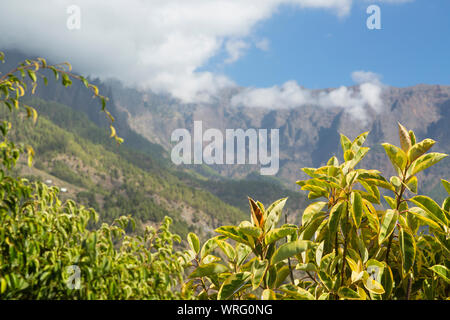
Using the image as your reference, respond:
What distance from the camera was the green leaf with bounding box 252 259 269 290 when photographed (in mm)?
2172

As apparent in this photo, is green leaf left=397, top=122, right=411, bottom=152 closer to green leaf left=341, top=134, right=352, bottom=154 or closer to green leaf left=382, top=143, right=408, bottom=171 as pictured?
green leaf left=382, top=143, right=408, bottom=171

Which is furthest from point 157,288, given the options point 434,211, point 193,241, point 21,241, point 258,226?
point 434,211

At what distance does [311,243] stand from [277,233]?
0.74 ft

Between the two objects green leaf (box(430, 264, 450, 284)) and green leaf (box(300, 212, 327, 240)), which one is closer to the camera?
green leaf (box(430, 264, 450, 284))

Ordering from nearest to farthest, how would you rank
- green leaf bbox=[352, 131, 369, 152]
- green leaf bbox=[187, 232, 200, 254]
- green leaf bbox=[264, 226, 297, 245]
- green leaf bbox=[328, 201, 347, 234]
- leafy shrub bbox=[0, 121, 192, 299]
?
1. green leaf bbox=[264, 226, 297, 245]
2. green leaf bbox=[328, 201, 347, 234]
3. leafy shrub bbox=[0, 121, 192, 299]
4. green leaf bbox=[352, 131, 369, 152]
5. green leaf bbox=[187, 232, 200, 254]

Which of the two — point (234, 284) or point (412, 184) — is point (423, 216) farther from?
point (234, 284)

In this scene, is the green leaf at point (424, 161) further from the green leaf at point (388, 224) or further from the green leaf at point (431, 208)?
the green leaf at point (388, 224)

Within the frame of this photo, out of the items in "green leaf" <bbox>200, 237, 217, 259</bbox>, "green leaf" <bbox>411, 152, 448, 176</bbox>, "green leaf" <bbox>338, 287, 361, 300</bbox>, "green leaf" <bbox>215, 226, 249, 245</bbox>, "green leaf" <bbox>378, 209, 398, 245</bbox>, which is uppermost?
"green leaf" <bbox>411, 152, 448, 176</bbox>

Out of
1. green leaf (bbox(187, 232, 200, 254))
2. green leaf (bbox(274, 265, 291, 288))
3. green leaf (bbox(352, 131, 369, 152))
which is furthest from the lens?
green leaf (bbox(187, 232, 200, 254))

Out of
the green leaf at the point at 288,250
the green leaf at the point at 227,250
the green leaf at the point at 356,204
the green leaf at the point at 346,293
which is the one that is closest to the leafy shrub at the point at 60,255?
the green leaf at the point at 227,250

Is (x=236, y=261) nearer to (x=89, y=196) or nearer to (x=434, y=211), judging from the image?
(x=434, y=211)

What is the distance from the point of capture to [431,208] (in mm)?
2410

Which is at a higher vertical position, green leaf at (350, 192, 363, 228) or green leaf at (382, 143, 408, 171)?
green leaf at (382, 143, 408, 171)

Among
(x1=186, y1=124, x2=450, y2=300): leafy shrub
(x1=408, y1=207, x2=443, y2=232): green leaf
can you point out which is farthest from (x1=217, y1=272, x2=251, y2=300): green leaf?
(x1=408, y1=207, x2=443, y2=232): green leaf
